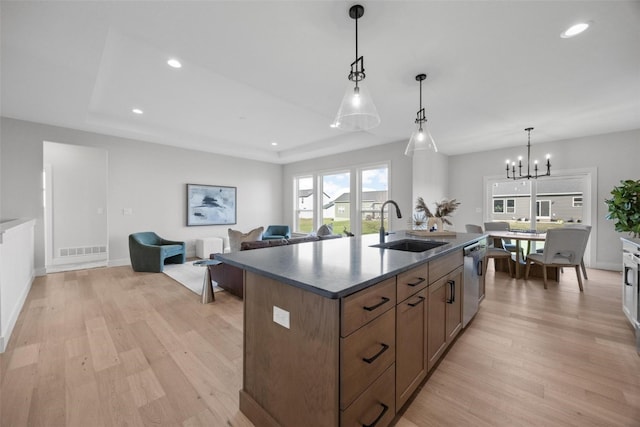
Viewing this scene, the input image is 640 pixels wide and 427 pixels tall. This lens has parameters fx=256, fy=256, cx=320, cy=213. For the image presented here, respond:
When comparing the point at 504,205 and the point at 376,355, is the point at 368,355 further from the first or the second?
the point at 504,205

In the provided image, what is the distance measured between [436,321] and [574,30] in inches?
101

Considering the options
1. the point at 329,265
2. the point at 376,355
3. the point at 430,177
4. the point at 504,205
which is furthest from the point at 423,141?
the point at 504,205

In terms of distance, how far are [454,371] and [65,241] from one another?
735 centimetres

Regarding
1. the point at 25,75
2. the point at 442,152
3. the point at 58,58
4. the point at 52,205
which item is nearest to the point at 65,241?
the point at 52,205

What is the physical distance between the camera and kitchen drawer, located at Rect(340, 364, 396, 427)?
1096mm

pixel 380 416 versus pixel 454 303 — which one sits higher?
pixel 454 303

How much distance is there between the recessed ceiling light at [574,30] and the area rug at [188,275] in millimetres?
4637

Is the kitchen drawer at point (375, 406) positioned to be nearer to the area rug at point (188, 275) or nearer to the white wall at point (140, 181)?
the area rug at point (188, 275)

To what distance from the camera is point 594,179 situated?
4.96m

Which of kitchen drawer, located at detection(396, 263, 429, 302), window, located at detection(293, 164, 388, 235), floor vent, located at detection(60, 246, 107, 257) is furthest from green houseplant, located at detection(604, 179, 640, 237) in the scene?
floor vent, located at detection(60, 246, 107, 257)

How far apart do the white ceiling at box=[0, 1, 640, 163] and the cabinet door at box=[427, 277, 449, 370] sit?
2.03m

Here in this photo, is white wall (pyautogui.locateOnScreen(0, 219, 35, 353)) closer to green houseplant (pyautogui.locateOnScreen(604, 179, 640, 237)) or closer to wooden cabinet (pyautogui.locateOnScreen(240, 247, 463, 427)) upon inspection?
wooden cabinet (pyautogui.locateOnScreen(240, 247, 463, 427))

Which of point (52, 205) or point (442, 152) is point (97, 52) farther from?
point (442, 152)

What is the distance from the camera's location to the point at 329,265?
141 cm
